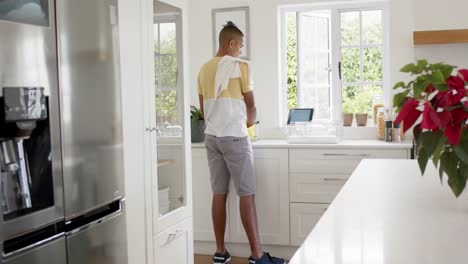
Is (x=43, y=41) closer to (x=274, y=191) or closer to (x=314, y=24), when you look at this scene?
(x=274, y=191)

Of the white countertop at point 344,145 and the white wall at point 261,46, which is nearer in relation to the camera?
the white countertop at point 344,145

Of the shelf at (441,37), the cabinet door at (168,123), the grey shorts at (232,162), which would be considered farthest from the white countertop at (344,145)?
the cabinet door at (168,123)

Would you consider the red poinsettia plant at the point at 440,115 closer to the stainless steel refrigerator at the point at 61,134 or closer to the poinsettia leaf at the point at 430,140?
the poinsettia leaf at the point at 430,140

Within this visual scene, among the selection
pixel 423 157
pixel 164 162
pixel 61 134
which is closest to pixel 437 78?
pixel 423 157

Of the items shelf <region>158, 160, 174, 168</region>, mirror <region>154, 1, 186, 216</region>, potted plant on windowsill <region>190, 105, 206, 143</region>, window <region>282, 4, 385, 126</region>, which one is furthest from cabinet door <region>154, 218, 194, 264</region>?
window <region>282, 4, 385, 126</region>

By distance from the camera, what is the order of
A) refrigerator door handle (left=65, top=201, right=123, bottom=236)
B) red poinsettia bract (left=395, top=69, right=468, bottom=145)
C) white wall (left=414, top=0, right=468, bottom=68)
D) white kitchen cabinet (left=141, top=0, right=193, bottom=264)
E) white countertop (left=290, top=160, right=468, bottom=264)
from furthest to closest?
1. white wall (left=414, top=0, right=468, bottom=68)
2. white kitchen cabinet (left=141, top=0, right=193, bottom=264)
3. refrigerator door handle (left=65, top=201, right=123, bottom=236)
4. white countertop (left=290, top=160, right=468, bottom=264)
5. red poinsettia bract (left=395, top=69, right=468, bottom=145)

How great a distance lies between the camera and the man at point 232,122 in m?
3.53

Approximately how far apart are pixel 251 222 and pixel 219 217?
0.24 meters

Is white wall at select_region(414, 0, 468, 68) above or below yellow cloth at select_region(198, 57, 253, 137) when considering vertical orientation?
above

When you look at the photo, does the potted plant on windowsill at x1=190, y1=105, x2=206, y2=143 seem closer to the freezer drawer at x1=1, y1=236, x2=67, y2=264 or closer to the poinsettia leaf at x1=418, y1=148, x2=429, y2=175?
the freezer drawer at x1=1, y1=236, x2=67, y2=264

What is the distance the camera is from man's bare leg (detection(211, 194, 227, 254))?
150 inches

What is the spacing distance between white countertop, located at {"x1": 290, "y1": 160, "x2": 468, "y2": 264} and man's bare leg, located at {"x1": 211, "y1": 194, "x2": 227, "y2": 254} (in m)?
1.87

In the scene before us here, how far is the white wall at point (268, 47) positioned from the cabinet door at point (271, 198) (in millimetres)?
535

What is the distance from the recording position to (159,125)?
9.52 ft
